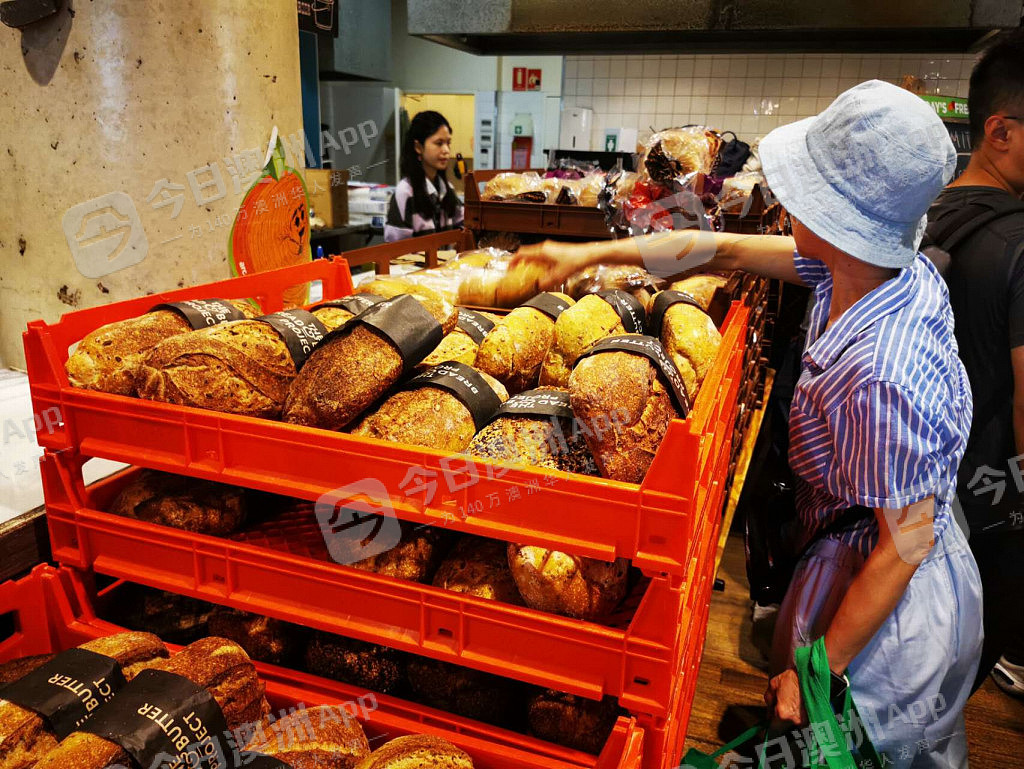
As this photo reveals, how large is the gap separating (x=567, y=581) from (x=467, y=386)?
0.37 meters

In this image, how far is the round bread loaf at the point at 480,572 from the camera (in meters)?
1.12

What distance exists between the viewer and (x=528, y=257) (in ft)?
5.27

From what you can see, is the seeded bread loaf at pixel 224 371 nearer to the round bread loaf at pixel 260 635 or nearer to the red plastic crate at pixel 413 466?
the red plastic crate at pixel 413 466

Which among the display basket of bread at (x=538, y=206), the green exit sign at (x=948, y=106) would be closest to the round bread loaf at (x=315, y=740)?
the display basket of bread at (x=538, y=206)

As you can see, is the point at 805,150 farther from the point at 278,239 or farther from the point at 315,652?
the point at 278,239

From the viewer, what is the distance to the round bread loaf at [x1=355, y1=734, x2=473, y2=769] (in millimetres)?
940

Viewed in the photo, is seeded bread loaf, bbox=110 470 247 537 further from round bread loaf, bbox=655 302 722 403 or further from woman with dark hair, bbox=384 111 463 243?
woman with dark hair, bbox=384 111 463 243

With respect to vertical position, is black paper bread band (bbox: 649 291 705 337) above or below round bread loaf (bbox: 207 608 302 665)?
above

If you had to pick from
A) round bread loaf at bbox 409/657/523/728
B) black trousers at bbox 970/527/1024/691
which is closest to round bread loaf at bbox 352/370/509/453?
round bread loaf at bbox 409/657/523/728

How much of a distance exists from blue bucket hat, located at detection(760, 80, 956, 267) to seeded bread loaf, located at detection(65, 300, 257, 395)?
116 centimetres

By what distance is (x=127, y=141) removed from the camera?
191 cm

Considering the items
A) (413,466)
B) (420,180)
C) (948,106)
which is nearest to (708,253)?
(413,466)

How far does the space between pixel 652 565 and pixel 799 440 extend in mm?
725

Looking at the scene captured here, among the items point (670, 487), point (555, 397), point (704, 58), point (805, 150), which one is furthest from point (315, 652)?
point (704, 58)
